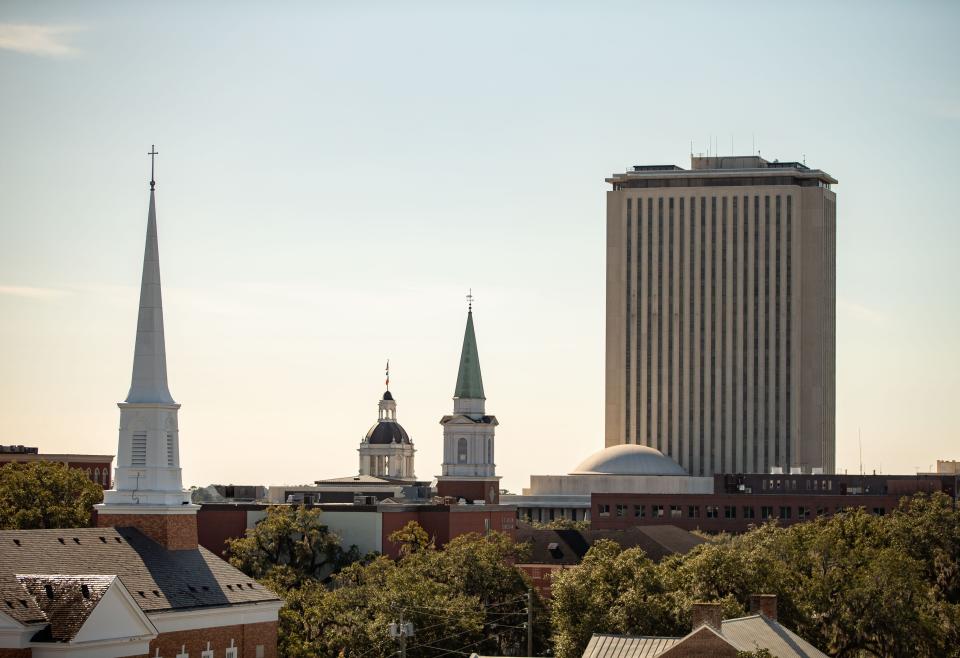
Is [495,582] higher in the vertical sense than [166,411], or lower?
lower

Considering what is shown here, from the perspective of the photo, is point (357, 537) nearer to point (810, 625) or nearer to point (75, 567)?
point (810, 625)

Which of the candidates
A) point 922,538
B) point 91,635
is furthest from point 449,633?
point 922,538

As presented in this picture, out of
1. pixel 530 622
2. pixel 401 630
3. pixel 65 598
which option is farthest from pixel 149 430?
pixel 65 598

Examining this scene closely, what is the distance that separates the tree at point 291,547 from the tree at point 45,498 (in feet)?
38.2

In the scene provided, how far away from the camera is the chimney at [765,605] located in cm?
10525

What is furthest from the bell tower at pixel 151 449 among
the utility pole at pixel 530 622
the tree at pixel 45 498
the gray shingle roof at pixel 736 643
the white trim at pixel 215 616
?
the tree at pixel 45 498

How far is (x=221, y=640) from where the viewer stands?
103625 mm

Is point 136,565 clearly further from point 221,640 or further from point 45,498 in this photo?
point 45,498

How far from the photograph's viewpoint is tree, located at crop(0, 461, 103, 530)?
459ft

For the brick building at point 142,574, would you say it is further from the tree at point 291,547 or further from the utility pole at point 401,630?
the tree at point 291,547

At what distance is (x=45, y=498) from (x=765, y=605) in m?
59.1

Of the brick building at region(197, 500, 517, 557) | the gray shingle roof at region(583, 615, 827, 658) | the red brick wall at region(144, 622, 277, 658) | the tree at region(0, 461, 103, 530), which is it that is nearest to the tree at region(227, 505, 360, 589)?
the brick building at region(197, 500, 517, 557)

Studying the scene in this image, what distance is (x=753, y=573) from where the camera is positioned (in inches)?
4680

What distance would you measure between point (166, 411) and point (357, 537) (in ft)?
188
